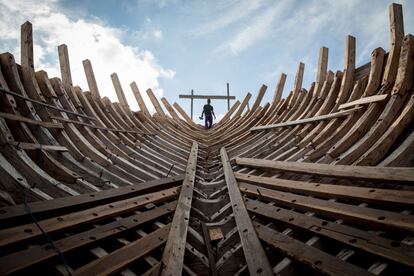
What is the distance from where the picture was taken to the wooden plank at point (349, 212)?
144 centimetres

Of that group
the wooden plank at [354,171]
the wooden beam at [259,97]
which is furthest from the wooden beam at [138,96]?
the wooden plank at [354,171]

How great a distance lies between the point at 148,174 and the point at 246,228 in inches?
66.1

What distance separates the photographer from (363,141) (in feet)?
8.81

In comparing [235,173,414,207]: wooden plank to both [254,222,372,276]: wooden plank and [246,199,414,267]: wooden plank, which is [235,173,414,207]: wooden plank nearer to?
[246,199,414,267]: wooden plank

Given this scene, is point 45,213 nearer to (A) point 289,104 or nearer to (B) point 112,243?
(B) point 112,243

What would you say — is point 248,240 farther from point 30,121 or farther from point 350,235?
point 30,121

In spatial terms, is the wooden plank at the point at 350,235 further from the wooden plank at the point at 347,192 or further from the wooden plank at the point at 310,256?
the wooden plank at the point at 347,192

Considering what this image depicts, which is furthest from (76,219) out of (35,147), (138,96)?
(138,96)

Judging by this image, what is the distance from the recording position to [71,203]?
1.90 meters

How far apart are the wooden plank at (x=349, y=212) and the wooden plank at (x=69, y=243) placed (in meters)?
1.06

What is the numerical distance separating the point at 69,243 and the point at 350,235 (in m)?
1.65

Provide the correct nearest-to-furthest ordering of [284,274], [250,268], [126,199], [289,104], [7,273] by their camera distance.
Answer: [7,273]
[284,274]
[250,268]
[126,199]
[289,104]

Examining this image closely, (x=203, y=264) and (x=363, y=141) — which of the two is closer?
(x=203, y=264)

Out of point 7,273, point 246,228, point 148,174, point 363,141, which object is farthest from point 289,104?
point 7,273
